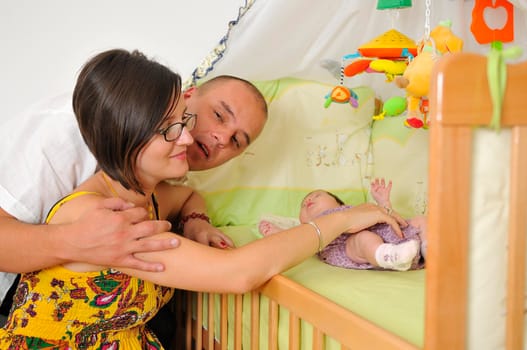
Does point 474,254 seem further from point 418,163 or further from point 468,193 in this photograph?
point 418,163

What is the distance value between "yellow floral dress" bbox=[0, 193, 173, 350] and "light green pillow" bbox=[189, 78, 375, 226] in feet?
2.38

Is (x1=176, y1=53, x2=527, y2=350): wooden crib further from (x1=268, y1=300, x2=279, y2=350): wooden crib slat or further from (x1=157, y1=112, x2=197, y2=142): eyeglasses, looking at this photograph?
(x1=157, y1=112, x2=197, y2=142): eyeglasses

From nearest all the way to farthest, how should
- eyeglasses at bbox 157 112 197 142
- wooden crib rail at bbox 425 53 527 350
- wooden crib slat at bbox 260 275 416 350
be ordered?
wooden crib rail at bbox 425 53 527 350 → wooden crib slat at bbox 260 275 416 350 → eyeglasses at bbox 157 112 197 142

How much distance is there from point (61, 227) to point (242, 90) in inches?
27.6

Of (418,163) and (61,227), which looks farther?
(418,163)

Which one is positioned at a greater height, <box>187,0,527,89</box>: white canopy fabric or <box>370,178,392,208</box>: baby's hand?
<box>187,0,527,89</box>: white canopy fabric

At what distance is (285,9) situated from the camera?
1602 millimetres

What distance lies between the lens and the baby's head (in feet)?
5.01

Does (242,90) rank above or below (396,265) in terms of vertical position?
above

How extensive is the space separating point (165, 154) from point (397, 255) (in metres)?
0.53

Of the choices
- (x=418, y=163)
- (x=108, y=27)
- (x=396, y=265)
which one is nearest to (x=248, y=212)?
(x=418, y=163)

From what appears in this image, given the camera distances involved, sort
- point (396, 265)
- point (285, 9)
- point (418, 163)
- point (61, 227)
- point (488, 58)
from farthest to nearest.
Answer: point (418, 163), point (285, 9), point (396, 265), point (61, 227), point (488, 58)

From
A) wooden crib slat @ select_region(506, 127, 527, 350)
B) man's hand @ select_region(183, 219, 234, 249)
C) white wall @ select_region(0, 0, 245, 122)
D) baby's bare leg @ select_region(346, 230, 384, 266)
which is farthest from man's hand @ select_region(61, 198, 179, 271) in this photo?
white wall @ select_region(0, 0, 245, 122)

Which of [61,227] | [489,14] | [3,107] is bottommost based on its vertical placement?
[61,227]
